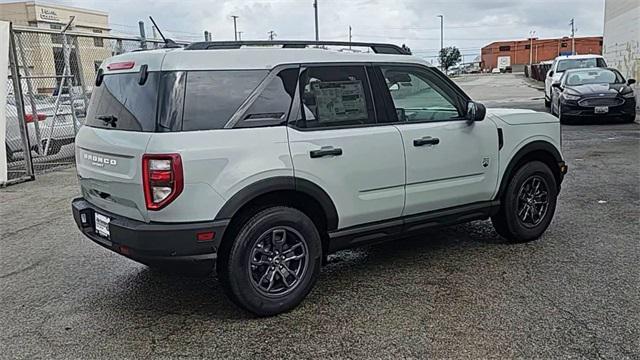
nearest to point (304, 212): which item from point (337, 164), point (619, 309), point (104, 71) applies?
point (337, 164)

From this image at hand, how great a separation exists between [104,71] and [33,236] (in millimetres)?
2823

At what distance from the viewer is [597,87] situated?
13.9 m

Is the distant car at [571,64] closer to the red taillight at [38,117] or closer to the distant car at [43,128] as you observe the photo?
the distant car at [43,128]

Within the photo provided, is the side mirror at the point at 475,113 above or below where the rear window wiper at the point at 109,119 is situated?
below

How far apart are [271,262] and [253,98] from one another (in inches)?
43.4

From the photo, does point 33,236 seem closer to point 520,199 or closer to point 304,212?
point 304,212

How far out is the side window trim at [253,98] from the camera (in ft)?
11.9

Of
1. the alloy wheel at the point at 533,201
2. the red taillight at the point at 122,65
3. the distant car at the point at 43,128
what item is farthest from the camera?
the distant car at the point at 43,128

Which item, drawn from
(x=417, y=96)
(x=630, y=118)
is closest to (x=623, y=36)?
(x=630, y=118)

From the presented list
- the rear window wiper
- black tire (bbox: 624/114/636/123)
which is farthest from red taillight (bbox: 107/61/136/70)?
black tire (bbox: 624/114/636/123)

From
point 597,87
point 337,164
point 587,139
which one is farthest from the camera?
point 597,87

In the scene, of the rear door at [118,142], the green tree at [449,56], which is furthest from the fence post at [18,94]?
the green tree at [449,56]

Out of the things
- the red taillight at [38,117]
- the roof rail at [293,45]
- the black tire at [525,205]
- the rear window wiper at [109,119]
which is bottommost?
the black tire at [525,205]

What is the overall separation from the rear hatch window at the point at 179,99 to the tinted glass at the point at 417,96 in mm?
1140
